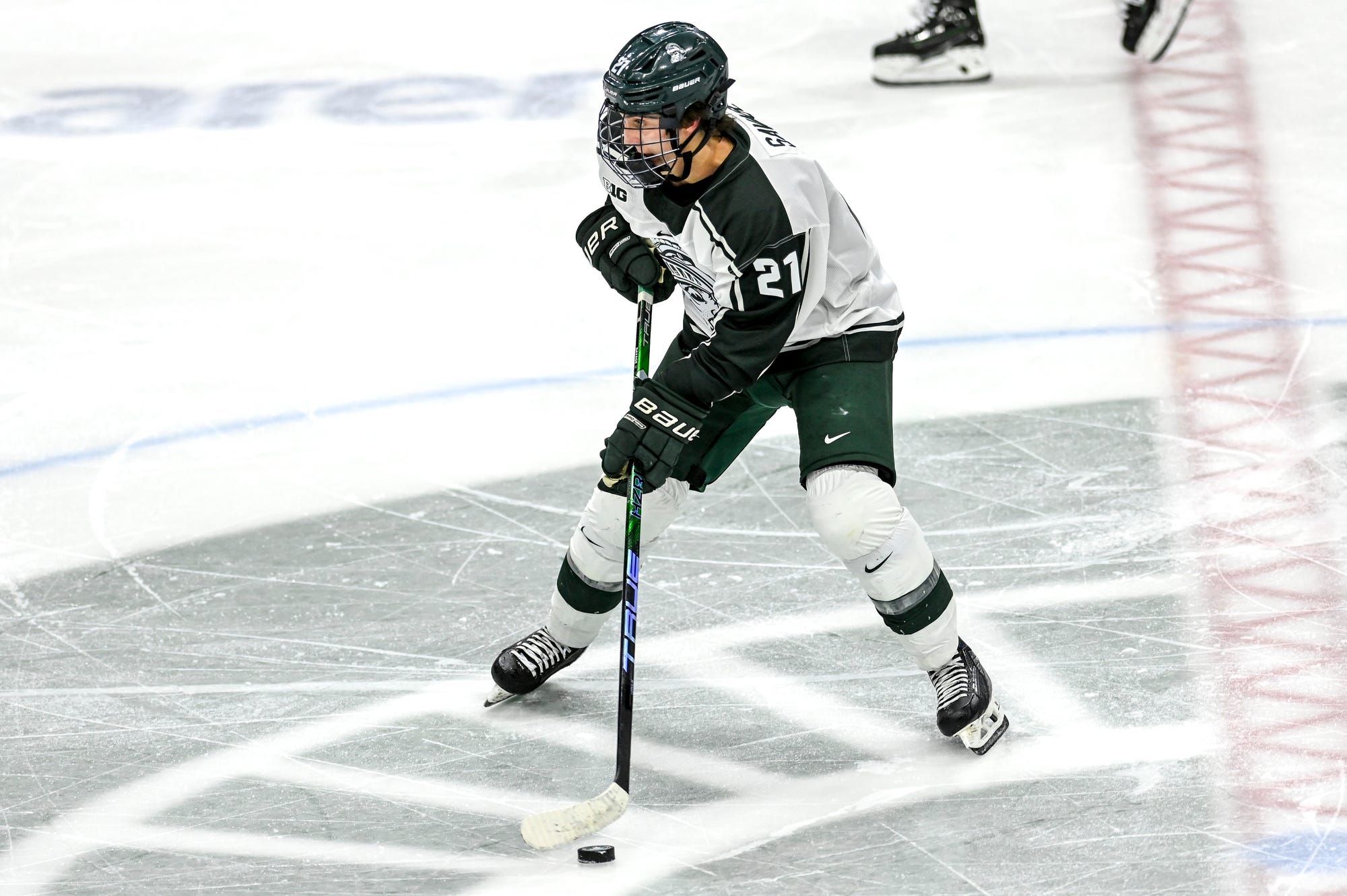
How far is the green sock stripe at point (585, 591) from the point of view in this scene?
10.3 ft

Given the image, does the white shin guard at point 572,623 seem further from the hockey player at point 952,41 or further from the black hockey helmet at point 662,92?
the hockey player at point 952,41

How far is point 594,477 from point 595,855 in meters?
1.46

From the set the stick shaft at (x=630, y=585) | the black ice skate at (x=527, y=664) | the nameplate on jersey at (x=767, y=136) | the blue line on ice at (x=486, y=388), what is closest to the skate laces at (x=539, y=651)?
the black ice skate at (x=527, y=664)

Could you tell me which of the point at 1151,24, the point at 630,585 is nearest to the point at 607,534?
the point at 630,585

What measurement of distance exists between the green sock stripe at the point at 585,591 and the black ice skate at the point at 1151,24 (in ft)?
13.2

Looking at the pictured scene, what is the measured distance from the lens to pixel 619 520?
3049mm

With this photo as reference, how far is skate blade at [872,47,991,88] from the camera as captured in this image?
6.11 m

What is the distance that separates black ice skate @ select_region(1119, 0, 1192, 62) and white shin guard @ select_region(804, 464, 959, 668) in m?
3.95

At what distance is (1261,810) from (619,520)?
3.98 feet

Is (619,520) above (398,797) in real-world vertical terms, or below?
above

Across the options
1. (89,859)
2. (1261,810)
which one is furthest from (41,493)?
(1261,810)

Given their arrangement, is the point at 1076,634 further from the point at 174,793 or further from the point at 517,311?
the point at 517,311

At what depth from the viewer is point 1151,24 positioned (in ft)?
20.3

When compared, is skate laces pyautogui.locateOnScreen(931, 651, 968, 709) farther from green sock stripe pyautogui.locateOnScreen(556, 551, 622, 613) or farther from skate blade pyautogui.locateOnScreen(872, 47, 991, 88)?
skate blade pyautogui.locateOnScreen(872, 47, 991, 88)
